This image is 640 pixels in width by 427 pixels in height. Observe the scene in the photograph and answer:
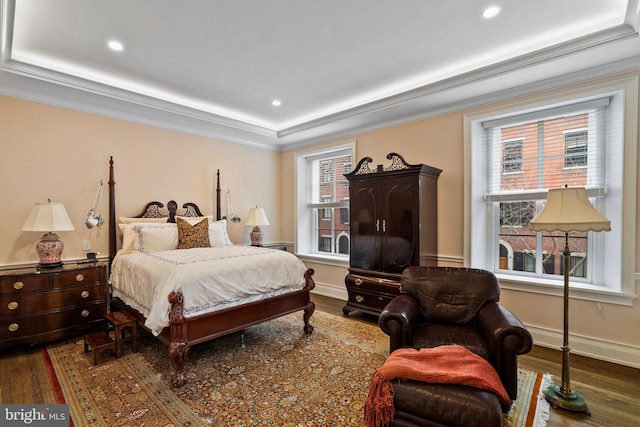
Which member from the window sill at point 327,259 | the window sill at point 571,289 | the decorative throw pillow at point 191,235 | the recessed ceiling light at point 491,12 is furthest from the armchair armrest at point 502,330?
the decorative throw pillow at point 191,235

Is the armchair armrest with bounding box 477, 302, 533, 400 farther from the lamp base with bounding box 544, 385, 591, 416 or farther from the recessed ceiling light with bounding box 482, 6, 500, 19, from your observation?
the recessed ceiling light with bounding box 482, 6, 500, 19

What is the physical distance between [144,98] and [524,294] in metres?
4.74

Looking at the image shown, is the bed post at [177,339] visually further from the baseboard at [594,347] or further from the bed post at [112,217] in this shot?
the baseboard at [594,347]

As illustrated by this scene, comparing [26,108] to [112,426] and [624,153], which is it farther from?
[624,153]

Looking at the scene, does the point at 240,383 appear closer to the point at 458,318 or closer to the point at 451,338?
the point at 451,338

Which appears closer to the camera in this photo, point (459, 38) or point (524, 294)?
point (459, 38)

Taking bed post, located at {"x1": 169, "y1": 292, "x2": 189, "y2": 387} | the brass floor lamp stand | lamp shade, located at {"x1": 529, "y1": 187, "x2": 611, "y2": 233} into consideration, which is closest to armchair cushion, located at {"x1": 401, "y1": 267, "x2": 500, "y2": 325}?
the brass floor lamp stand

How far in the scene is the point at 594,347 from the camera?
9.08 ft

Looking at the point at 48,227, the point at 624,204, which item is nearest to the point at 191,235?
the point at 48,227

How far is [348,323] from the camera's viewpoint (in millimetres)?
3654

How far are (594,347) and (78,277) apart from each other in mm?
5042

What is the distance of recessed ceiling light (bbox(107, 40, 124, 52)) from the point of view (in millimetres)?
2611

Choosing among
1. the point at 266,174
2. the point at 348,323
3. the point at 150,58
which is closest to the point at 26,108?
the point at 150,58

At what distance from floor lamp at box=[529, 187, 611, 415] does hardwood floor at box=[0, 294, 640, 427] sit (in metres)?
0.07
